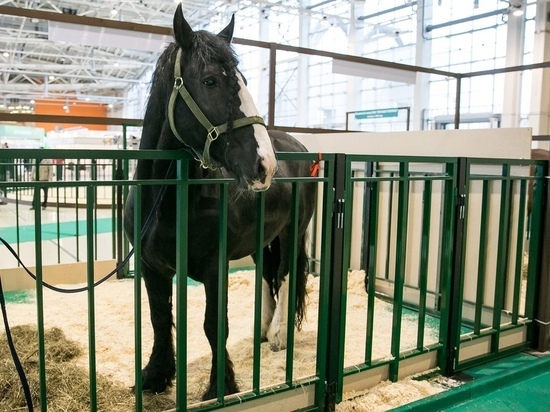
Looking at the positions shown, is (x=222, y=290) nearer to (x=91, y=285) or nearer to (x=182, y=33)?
(x=91, y=285)

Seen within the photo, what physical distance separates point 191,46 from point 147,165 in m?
0.56

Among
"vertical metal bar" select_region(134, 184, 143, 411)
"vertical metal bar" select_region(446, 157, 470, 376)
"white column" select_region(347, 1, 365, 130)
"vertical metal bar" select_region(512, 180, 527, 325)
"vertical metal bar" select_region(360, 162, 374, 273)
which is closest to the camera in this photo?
"vertical metal bar" select_region(134, 184, 143, 411)

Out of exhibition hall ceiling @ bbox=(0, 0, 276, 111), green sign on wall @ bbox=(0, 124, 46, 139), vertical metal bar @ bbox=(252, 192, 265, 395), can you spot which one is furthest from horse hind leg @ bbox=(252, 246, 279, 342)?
green sign on wall @ bbox=(0, 124, 46, 139)

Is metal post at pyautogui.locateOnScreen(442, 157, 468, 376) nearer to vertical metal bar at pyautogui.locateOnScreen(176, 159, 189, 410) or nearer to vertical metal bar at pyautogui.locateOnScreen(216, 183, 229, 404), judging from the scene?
vertical metal bar at pyautogui.locateOnScreen(216, 183, 229, 404)

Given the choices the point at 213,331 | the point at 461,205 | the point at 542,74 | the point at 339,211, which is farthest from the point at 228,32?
the point at 542,74

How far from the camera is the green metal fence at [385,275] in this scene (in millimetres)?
1867

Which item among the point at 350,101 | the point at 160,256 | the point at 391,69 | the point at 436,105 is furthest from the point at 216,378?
the point at 350,101

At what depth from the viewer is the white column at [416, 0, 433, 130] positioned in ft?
45.2

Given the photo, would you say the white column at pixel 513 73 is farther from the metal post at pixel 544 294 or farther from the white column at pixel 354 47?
the metal post at pixel 544 294

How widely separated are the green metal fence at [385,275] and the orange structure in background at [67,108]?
25447 mm

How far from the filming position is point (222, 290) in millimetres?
2037

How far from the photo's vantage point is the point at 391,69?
5684mm

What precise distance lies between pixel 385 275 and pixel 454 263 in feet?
5.11

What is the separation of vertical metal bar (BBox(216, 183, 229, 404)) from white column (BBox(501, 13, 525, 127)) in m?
11.2
